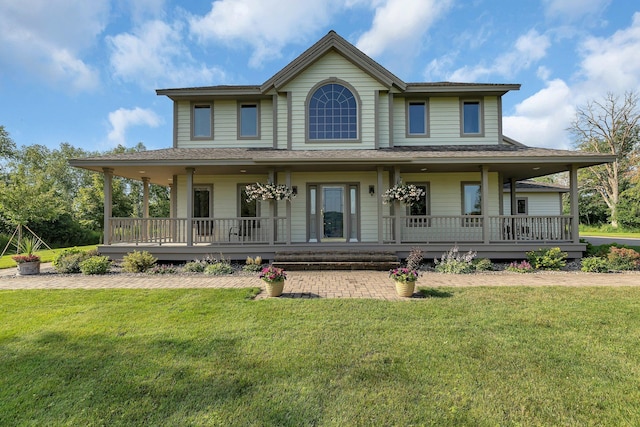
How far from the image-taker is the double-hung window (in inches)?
468

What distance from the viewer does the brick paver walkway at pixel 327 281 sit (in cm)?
661

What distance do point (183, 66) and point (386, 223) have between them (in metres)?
16.2

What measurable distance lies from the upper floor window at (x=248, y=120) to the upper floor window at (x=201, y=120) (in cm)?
126

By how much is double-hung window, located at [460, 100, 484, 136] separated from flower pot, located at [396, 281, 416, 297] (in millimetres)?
8432

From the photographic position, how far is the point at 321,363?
339 centimetres

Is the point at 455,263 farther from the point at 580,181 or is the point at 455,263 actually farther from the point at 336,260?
the point at 580,181

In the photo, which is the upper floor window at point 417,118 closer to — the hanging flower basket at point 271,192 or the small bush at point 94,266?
the hanging flower basket at point 271,192

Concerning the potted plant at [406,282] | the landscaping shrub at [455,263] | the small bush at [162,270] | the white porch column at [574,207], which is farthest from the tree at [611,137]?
the small bush at [162,270]

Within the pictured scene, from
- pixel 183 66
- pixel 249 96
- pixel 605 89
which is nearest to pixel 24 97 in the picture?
pixel 183 66

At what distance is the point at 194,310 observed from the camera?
5156mm

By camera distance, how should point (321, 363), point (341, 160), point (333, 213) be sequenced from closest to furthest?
point (321, 363) → point (341, 160) → point (333, 213)

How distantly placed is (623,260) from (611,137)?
33610 mm

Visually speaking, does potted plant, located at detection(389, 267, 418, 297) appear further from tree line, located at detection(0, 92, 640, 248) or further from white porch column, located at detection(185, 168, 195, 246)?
tree line, located at detection(0, 92, 640, 248)

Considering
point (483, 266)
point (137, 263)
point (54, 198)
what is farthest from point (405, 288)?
point (54, 198)
